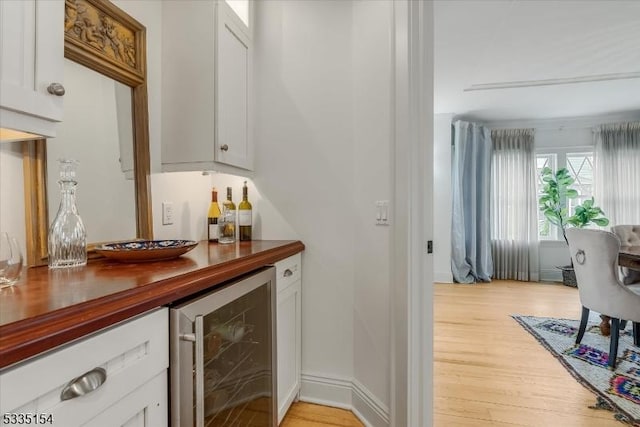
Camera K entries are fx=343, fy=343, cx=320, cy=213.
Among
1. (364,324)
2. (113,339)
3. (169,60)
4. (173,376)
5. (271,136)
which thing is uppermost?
(169,60)

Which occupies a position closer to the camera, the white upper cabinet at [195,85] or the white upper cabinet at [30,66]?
the white upper cabinet at [30,66]

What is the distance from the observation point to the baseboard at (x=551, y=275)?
5.45 metres

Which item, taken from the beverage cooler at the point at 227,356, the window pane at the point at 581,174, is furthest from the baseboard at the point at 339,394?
the window pane at the point at 581,174

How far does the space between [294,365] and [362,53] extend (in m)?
1.76

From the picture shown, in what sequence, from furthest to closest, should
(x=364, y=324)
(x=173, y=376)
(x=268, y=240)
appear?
1. (x=268, y=240)
2. (x=364, y=324)
3. (x=173, y=376)

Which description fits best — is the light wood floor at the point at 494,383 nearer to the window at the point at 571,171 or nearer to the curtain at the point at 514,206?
the curtain at the point at 514,206

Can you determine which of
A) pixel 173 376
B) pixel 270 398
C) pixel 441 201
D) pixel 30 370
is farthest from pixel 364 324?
pixel 441 201

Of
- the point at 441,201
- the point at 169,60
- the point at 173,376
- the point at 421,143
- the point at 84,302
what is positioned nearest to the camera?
the point at 84,302

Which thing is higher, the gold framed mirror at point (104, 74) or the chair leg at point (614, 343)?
the gold framed mirror at point (104, 74)

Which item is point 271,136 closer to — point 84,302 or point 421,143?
point 421,143

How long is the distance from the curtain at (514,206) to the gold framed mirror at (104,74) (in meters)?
5.36

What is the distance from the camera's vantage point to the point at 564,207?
5426mm

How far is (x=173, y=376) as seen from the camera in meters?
0.88

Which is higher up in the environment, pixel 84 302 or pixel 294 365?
pixel 84 302
